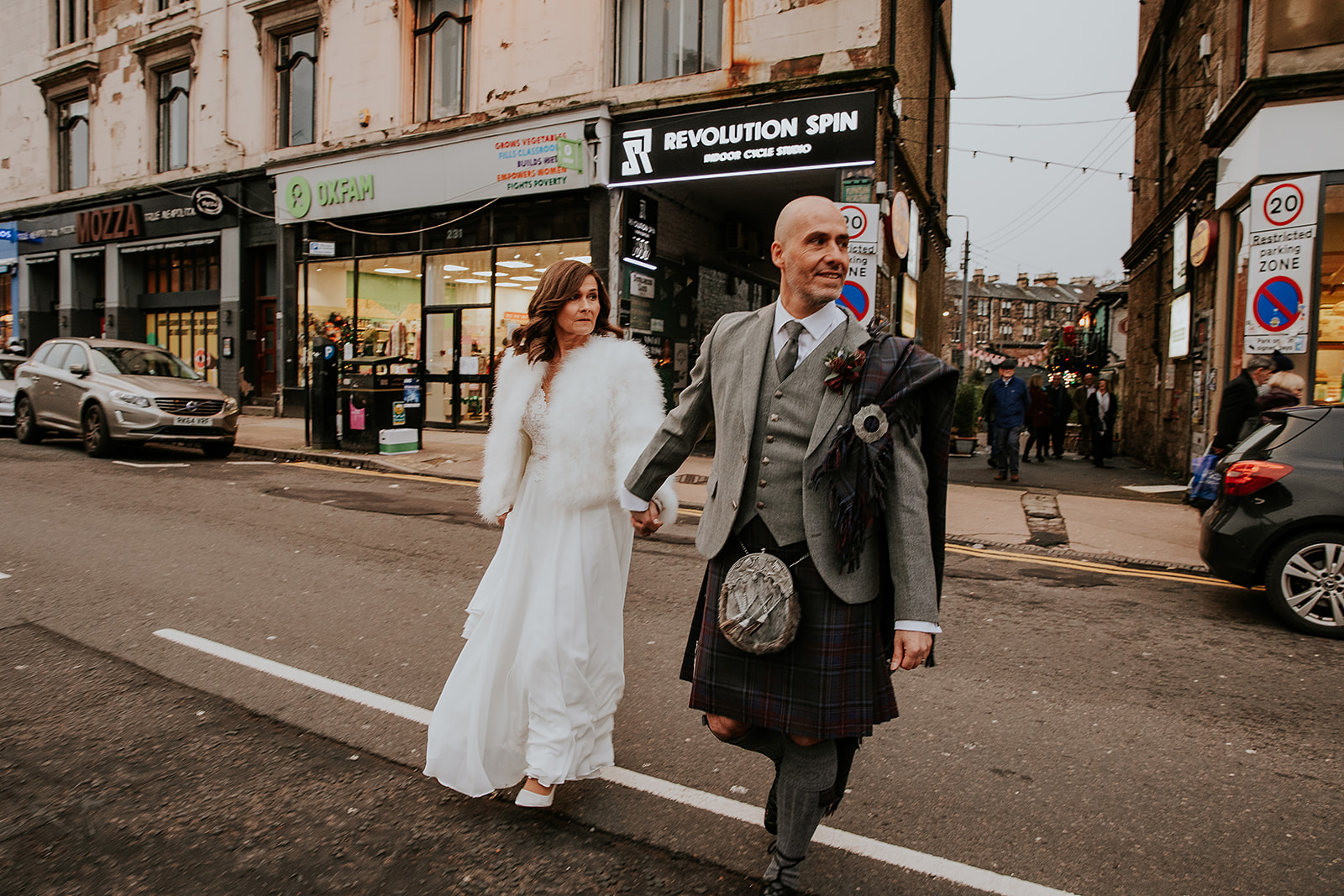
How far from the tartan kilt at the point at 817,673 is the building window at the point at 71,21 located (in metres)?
31.9

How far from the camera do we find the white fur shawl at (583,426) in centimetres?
309

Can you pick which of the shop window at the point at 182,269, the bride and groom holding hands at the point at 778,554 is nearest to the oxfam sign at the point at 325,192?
the shop window at the point at 182,269

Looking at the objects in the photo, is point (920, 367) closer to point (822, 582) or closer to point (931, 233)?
point (822, 582)

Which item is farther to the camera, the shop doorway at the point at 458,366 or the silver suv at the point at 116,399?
the shop doorway at the point at 458,366

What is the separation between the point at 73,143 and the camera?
86.4 ft

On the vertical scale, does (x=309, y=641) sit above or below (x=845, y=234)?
below

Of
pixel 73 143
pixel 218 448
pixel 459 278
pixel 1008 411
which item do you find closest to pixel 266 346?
pixel 459 278

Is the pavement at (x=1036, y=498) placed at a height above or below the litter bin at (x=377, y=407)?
below

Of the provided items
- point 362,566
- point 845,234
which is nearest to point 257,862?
point 845,234

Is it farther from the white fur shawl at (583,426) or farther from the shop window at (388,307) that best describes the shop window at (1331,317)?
the shop window at (388,307)

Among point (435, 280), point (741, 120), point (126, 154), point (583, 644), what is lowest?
point (583, 644)

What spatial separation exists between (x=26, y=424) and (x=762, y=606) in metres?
16.4

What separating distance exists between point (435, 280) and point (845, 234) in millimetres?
16862

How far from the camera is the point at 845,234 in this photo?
7.39ft
